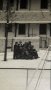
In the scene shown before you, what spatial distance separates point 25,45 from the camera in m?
25.8

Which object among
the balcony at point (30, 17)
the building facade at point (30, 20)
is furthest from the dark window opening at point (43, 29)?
the balcony at point (30, 17)

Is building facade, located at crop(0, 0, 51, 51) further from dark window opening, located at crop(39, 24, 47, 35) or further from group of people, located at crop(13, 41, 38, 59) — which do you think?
group of people, located at crop(13, 41, 38, 59)

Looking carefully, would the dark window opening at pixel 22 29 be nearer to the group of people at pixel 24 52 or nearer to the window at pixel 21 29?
the window at pixel 21 29

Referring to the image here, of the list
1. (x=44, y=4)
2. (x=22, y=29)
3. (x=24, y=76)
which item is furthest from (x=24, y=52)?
(x=44, y=4)

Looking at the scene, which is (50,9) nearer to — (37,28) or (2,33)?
(37,28)

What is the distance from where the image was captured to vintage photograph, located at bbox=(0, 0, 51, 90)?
1636 cm

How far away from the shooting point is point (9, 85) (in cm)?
1488

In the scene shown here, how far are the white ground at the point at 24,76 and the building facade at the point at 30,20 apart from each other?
431 inches

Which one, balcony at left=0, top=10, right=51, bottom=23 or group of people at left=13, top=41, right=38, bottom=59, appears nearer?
group of people at left=13, top=41, right=38, bottom=59

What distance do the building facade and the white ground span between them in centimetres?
1095

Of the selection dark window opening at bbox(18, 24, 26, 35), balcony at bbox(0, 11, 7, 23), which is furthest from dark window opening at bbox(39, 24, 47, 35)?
balcony at bbox(0, 11, 7, 23)

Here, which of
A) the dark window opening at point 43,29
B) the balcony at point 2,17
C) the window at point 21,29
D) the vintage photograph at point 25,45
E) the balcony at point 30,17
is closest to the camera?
the vintage photograph at point 25,45

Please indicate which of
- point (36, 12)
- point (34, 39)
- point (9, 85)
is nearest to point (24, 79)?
point (9, 85)

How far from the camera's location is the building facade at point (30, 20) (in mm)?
33750
